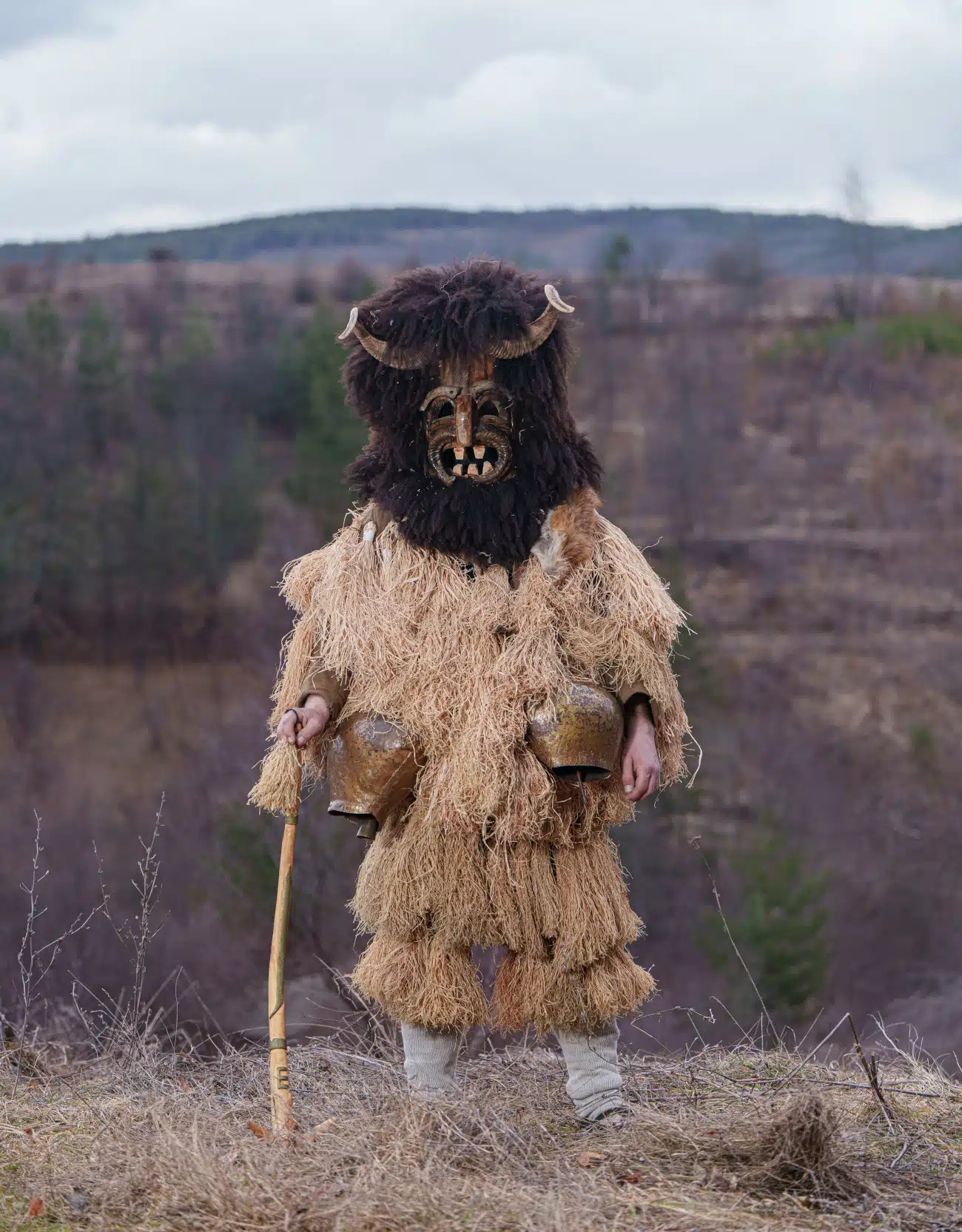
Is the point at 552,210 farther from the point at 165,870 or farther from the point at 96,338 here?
the point at 165,870

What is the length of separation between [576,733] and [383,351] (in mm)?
1032

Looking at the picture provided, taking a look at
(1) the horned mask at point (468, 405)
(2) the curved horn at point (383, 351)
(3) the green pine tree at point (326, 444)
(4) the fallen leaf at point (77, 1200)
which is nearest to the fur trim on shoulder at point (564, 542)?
(1) the horned mask at point (468, 405)

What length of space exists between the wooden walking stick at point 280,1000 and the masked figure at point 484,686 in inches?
8.1

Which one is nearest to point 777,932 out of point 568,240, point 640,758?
point 640,758

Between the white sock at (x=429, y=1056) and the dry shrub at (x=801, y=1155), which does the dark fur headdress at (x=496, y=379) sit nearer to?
the white sock at (x=429, y=1056)

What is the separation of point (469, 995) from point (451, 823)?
432mm

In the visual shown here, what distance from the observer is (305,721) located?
3.63 metres

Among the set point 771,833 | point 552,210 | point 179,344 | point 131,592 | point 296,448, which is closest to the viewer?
point 771,833

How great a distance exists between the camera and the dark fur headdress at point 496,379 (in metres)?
3.65

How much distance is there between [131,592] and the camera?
28.1 metres

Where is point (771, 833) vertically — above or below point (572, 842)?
below

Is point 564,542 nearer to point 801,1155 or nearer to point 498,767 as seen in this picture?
point 498,767

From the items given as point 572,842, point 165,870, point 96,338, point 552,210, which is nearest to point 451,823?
point 572,842

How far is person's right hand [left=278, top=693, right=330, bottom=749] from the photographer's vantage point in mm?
3582
